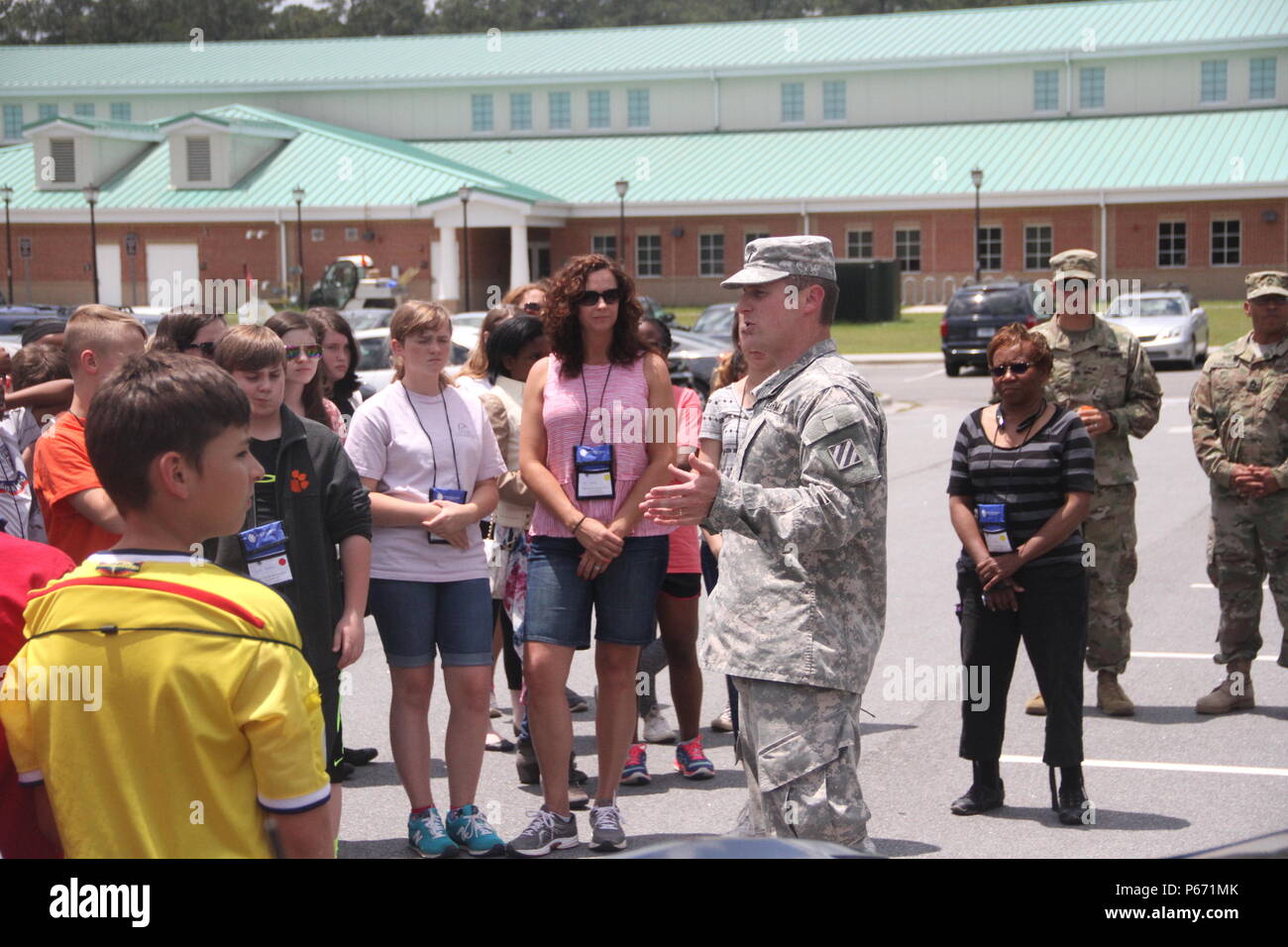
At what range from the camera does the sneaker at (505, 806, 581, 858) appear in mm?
5492

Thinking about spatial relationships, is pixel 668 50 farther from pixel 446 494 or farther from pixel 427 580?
pixel 427 580

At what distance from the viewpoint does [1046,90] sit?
56969mm

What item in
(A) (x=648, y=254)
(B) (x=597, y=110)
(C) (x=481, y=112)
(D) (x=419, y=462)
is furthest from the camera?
(C) (x=481, y=112)

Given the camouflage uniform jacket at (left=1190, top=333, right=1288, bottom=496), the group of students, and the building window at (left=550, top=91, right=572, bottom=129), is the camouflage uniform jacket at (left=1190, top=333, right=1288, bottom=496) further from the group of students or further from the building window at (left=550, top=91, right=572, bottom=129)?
the building window at (left=550, top=91, right=572, bottom=129)

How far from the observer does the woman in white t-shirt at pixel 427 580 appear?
18.2 ft

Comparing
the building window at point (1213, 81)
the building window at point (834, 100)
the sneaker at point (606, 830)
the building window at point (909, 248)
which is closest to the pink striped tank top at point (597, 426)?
the sneaker at point (606, 830)

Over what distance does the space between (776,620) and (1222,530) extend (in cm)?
450

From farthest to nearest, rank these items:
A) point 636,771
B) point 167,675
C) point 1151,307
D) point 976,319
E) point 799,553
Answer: point 1151,307
point 976,319
point 636,771
point 799,553
point 167,675

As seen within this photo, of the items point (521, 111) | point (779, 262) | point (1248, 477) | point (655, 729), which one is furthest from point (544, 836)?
point (521, 111)

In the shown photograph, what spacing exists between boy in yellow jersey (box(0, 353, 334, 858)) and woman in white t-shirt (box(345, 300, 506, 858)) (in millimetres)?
2799

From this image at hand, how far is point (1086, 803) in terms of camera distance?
5.87 meters

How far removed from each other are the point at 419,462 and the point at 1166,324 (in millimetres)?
29217

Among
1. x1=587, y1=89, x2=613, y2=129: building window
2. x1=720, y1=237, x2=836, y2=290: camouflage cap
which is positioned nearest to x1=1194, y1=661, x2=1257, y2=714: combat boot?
x1=720, y1=237, x2=836, y2=290: camouflage cap

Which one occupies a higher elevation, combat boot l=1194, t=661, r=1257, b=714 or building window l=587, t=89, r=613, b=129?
building window l=587, t=89, r=613, b=129
